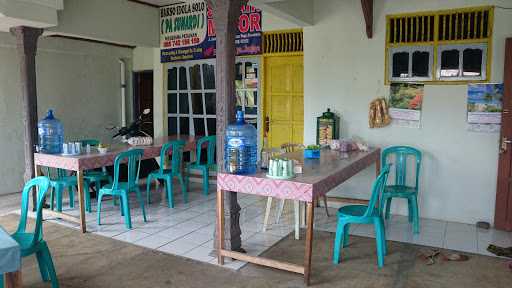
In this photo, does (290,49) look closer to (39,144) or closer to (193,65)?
(193,65)

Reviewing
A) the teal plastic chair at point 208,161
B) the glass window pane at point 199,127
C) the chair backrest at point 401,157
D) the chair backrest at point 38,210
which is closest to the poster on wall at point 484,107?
the chair backrest at point 401,157

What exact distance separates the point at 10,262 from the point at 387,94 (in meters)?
4.52

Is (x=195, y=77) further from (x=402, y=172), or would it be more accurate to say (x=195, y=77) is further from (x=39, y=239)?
(x=39, y=239)

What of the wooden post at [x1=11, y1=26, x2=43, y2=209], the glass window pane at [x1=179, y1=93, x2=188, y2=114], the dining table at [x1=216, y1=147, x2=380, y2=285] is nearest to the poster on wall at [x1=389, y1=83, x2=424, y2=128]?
the dining table at [x1=216, y1=147, x2=380, y2=285]

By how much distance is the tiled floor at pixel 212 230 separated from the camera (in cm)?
412

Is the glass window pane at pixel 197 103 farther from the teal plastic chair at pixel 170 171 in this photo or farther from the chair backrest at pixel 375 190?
the chair backrest at pixel 375 190

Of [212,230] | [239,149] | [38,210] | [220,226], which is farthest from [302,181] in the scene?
[38,210]

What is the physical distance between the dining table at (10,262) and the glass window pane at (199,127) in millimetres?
5289

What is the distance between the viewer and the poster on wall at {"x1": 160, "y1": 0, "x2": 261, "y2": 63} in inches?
258

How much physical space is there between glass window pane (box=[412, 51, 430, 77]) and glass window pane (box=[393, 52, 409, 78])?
8 centimetres

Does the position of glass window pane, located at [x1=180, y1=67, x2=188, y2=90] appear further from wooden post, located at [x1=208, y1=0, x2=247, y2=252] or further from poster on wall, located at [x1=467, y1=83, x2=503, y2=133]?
poster on wall, located at [x1=467, y1=83, x2=503, y2=133]

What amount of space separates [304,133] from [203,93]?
2.26 m

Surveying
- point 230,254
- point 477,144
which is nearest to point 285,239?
point 230,254

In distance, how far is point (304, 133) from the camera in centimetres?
595
